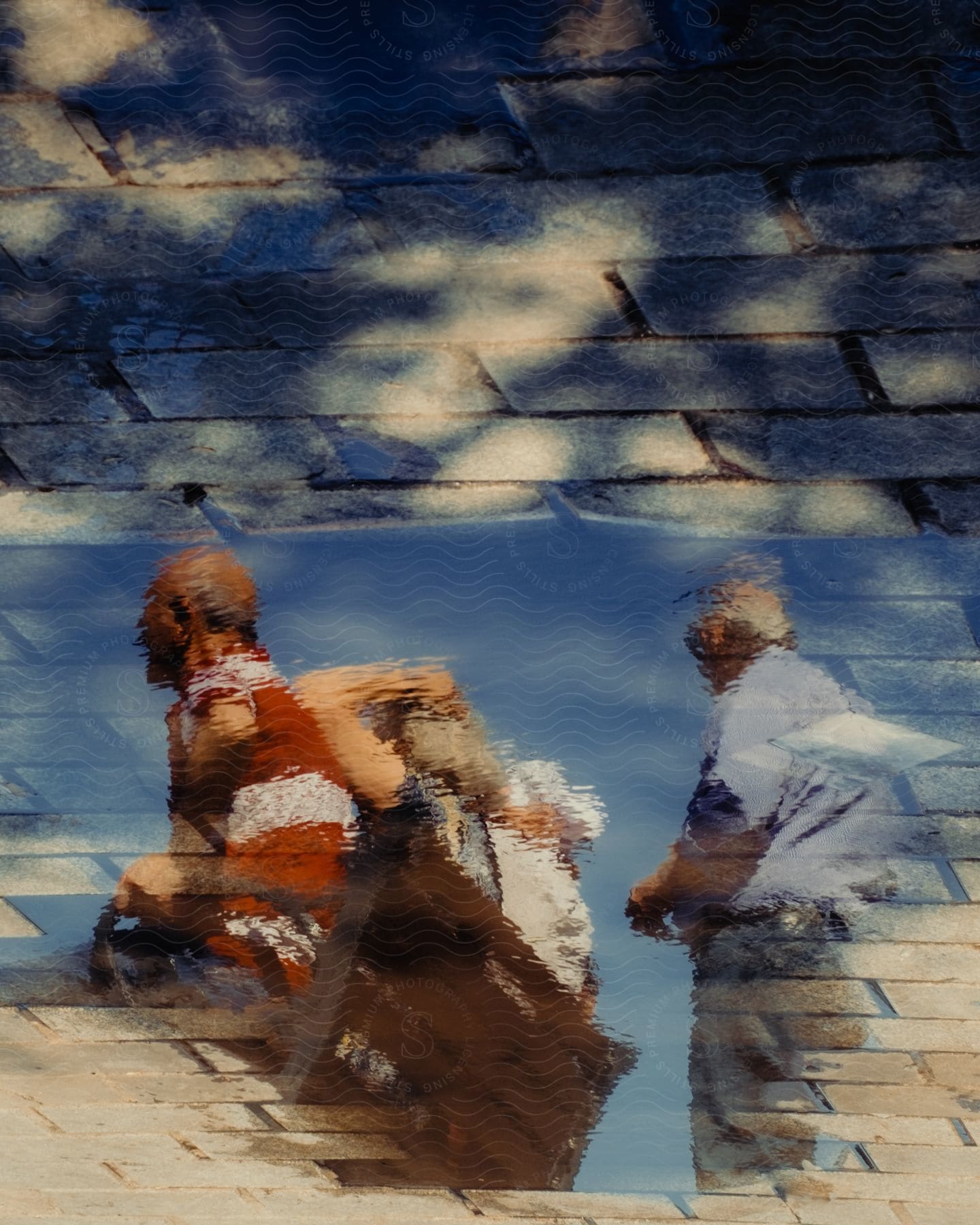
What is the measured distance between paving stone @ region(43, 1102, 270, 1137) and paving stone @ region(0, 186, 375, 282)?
1875 mm

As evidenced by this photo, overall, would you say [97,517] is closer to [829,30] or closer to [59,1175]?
[829,30]

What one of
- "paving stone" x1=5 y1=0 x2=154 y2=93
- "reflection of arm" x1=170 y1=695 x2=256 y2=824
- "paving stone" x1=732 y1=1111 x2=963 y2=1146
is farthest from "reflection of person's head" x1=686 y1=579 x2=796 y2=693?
"paving stone" x1=732 y1=1111 x2=963 y2=1146

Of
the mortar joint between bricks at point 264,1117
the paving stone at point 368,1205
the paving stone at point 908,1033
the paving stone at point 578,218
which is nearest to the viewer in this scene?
the paving stone at point 578,218

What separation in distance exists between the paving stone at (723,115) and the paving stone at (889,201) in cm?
2

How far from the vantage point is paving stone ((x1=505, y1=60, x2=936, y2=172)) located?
3.00 feet

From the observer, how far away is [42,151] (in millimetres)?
1000

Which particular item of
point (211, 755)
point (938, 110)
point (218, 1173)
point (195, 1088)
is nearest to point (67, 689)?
point (211, 755)

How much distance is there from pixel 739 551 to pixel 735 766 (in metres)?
0.38

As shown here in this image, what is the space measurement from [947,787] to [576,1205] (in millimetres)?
1458

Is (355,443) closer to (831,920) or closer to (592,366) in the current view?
(592,366)

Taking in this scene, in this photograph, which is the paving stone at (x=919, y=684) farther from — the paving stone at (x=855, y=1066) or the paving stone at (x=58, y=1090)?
the paving stone at (x=58, y=1090)

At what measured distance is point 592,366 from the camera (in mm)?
1110

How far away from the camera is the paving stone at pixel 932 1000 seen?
5.78 ft

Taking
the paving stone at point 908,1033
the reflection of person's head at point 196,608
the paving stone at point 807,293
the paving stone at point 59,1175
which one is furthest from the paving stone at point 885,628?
the paving stone at point 59,1175
